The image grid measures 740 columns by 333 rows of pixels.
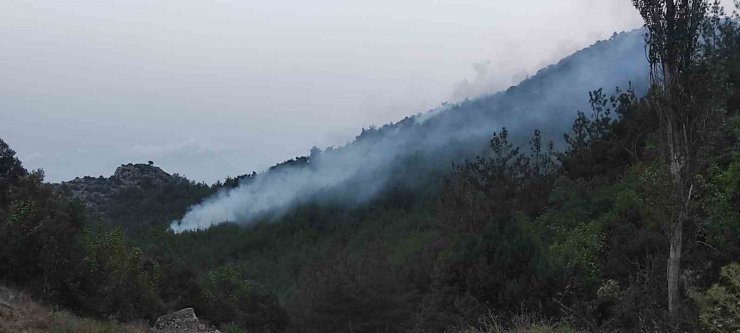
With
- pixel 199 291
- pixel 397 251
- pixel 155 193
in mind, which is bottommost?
pixel 397 251

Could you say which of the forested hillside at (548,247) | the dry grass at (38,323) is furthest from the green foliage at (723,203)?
the dry grass at (38,323)

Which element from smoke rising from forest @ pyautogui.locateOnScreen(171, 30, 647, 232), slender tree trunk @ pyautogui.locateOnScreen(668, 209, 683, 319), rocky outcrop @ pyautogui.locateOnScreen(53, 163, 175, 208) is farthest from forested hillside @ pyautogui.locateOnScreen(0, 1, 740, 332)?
rocky outcrop @ pyautogui.locateOnScreen(53, 163, 175, 208)

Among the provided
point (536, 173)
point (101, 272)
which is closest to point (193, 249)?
point (536, 173)

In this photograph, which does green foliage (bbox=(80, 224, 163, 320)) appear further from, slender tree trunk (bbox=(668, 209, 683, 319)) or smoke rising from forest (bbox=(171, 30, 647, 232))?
smoke rising from forest (bbox=(171, 30, 647, 232))

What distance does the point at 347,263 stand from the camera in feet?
95.4

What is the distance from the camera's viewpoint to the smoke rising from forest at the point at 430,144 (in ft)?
329

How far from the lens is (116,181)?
120 meters

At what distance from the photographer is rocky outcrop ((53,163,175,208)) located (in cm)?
11081

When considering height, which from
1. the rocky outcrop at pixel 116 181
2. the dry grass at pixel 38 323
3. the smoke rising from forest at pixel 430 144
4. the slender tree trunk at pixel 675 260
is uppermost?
the rocky outcrop at pixel 116 181

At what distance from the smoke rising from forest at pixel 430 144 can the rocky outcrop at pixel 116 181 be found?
1811 cm

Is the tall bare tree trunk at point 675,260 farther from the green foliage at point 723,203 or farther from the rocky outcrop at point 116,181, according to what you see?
the rocky outcrop at point 116,181

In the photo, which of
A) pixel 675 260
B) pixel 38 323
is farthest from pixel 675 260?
pixel 38 323

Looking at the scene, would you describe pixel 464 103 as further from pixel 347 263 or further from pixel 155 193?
pixel 347 263

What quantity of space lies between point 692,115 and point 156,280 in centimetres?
3012
